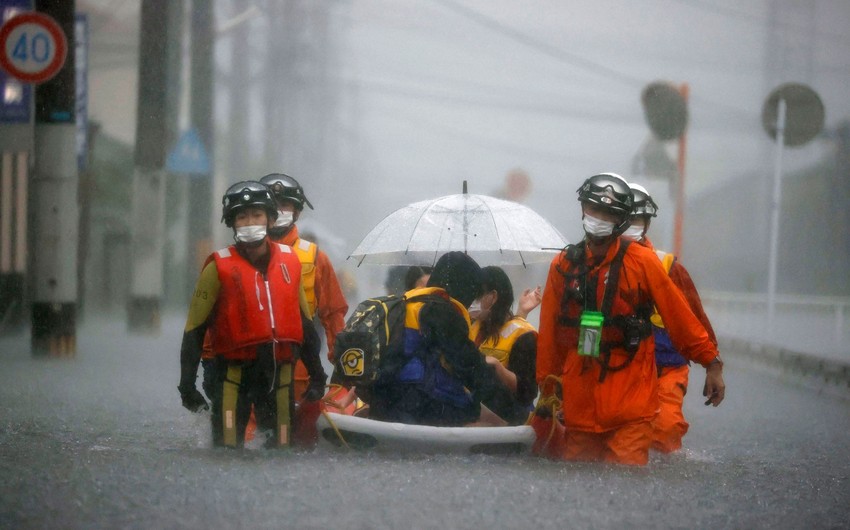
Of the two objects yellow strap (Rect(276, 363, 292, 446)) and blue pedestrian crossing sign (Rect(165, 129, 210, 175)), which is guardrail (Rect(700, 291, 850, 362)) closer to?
blue pedestrian crossing sign (Rect(165, 129, 210, 175))

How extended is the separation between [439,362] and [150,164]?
1367cm

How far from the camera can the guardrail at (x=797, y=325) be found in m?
16.9

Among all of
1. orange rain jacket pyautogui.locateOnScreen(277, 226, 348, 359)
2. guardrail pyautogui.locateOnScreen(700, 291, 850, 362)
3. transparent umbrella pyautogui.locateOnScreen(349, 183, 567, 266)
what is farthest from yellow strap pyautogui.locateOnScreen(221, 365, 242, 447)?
guardrail pyautogui.locateOnScreen(700, 291, 850, 362)

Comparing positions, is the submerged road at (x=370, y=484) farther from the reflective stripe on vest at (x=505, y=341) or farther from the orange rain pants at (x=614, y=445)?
the reflective stripe on vest at (x=505, y=341)

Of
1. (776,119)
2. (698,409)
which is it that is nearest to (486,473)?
(698,409)

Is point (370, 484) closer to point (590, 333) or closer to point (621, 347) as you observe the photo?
point (590, 333)

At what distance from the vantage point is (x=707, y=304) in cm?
2238

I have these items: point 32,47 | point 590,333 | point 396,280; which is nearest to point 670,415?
point 590,333

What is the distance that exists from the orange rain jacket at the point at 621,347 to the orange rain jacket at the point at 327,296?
141cm

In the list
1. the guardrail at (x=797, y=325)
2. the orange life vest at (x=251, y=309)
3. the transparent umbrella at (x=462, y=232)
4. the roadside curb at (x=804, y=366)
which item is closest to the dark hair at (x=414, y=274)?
the transparent umbrella at (x=462, y=232)

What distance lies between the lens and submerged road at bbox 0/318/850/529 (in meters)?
Result: 5.26

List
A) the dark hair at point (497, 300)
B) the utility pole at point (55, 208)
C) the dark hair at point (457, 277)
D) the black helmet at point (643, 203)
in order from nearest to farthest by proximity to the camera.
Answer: the dark hair at point (457, 277)
the dark hair at point (497, 300)
the black helmet at point (643, 203)
the utility pole at point (55, 208)

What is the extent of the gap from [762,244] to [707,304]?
1373 cm

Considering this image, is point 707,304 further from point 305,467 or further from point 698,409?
point 305,467
